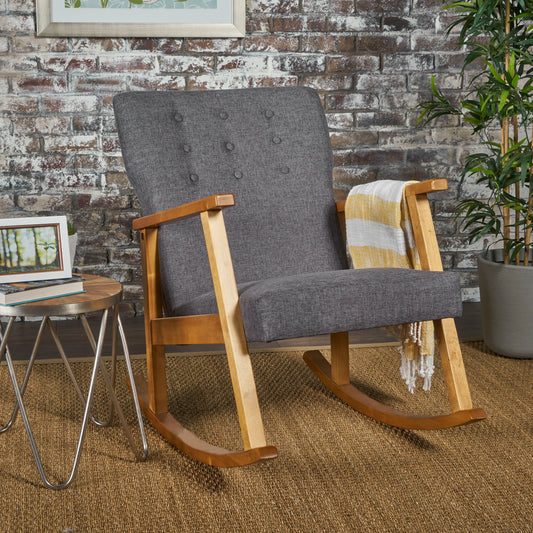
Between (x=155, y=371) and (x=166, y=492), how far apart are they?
38 centimetres

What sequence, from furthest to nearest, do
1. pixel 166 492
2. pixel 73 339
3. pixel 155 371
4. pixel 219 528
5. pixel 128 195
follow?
pixel 128 195 < pixel 73 339 < pixel 155 371 < pixel 166 492 < pixel 219 528

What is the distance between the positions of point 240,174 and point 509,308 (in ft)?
3.42

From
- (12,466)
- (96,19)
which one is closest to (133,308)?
(96,19)

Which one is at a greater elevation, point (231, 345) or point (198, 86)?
point (198, 86)

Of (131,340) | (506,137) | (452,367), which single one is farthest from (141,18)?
(452,367)

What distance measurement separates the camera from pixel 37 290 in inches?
55.3

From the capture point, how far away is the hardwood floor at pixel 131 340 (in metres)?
2.41

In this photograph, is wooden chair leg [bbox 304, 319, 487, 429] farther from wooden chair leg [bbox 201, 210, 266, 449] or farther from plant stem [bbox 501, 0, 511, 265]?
plant stem [bbox 501, 0, 511, 265]

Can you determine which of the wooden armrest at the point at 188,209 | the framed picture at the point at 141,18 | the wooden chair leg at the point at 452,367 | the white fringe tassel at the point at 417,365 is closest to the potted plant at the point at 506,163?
the white fringe tassel at the point at 417,365

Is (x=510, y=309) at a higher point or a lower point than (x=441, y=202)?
lower

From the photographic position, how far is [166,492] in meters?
1.43

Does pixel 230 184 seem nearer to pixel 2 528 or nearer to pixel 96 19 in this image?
pixel 2 528

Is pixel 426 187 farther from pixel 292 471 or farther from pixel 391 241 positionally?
pixel 292 471

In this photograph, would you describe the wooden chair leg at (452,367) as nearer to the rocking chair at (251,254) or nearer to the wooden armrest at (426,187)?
the rocking chair at (251,254)
